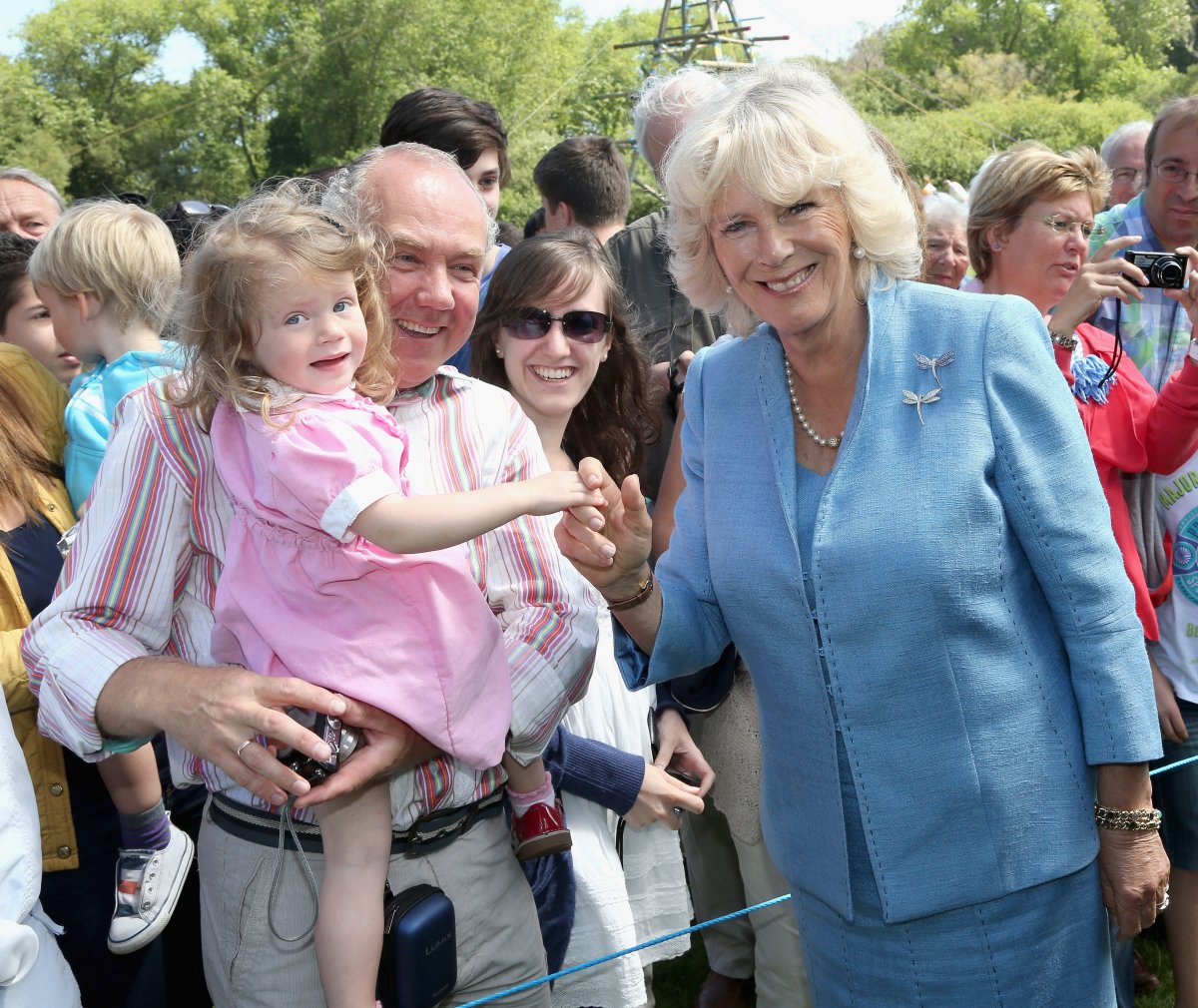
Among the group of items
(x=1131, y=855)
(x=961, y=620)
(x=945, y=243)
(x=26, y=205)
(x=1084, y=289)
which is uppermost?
(x=26, y=205)

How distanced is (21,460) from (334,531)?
4.27ft

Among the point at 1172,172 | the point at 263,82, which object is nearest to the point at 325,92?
the point at 263,82

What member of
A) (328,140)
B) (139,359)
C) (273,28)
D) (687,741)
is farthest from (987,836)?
(273,28)

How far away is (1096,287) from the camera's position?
3.40 meters

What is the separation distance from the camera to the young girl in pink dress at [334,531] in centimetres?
200

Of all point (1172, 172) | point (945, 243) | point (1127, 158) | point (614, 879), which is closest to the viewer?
point (614, 879)

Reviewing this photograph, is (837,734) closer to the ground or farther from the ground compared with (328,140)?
closer to the ground

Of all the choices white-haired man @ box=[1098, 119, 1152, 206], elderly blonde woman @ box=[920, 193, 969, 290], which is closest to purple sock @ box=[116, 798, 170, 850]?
elderly blonde woman @ box=[920, 193, 969, 290]

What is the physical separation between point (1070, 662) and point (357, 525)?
51.8 inches

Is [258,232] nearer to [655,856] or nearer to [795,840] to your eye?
[795,840]

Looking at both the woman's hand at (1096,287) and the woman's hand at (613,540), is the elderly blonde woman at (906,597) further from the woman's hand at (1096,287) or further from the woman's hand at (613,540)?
the woman's hand at (1096,287)

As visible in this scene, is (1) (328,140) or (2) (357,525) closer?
(2) (357,525)

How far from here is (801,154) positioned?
2.13 m

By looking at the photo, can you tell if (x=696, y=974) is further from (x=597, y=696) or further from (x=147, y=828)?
(x=147, y=828)
